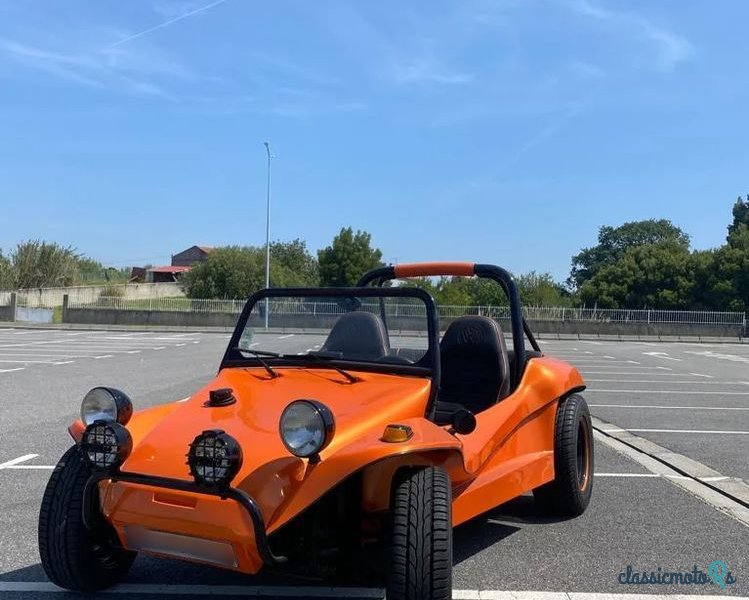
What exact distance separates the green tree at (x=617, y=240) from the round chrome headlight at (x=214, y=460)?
87534 millimetres

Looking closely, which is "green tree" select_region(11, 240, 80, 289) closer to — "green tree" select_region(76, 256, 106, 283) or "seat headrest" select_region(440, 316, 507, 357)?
"green tree" select_region(76, 256, 106, 283)

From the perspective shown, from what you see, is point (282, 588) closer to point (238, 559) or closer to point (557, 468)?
point (238, 559)

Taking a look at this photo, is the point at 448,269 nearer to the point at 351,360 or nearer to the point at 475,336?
the point at 475,336

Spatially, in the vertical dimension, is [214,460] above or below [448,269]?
below

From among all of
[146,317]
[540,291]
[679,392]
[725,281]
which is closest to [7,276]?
[146,317]

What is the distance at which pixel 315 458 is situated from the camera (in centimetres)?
306

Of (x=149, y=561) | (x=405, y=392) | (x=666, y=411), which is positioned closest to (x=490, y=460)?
(x=405, y=392)

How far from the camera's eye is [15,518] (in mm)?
4820

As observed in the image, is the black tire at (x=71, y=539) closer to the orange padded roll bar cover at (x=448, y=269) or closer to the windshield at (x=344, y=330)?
the windshield at (x=344, y=330)

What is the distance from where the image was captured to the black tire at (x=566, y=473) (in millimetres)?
4855

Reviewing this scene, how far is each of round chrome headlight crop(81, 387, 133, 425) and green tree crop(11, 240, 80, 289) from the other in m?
55.6

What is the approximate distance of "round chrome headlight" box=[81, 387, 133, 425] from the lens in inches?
144

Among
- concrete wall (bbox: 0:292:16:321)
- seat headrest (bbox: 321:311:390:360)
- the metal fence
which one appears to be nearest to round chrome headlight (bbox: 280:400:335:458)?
seat headrest (bbox: 321:311:390:360)

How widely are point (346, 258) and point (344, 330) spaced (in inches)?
1673
